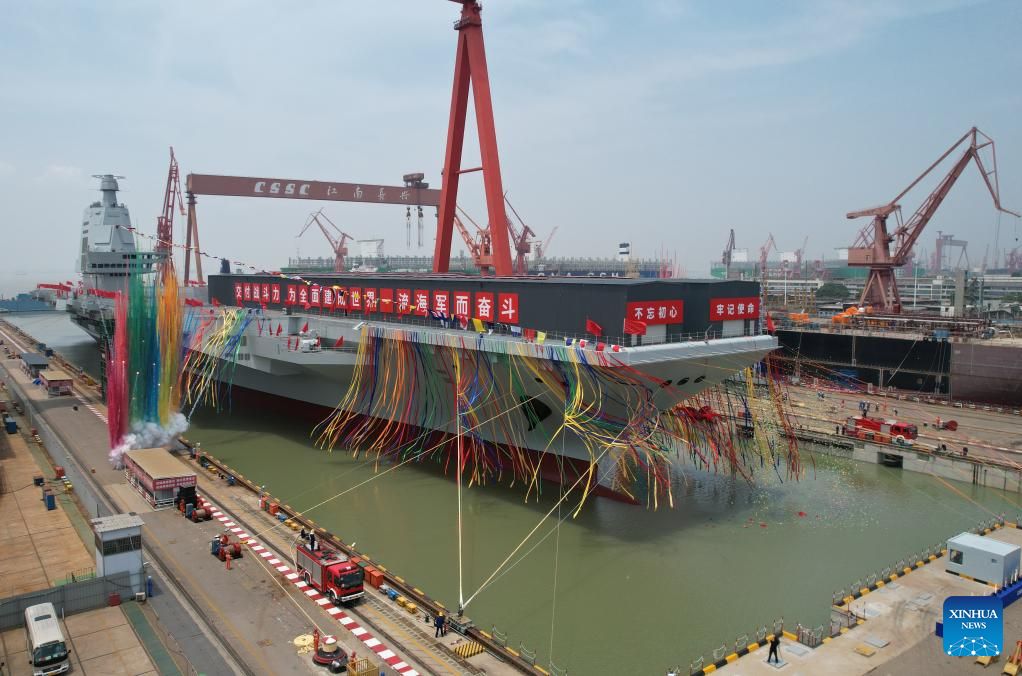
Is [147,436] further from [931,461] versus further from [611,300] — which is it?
[931,461]

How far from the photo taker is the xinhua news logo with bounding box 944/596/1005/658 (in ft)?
22.4

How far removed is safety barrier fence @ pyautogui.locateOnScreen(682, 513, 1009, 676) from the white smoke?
15.9 m

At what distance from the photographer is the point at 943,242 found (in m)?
151

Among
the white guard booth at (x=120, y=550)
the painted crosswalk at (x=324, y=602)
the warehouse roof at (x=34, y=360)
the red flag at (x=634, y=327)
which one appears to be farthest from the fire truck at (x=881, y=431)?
the warehouse roof at (x=34, y=360)

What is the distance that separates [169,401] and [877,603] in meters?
18.6

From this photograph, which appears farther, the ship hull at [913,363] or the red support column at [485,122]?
the ship hull at [913,363]

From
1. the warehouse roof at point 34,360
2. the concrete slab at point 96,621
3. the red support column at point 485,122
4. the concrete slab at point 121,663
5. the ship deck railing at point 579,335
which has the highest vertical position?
the red support column at point 485,122

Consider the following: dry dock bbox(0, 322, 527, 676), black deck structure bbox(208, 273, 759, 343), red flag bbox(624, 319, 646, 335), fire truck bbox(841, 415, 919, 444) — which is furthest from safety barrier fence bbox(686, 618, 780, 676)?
fire truck bbox(841, 415, 919, 444)

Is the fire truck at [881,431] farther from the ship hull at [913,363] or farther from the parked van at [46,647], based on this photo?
the parked van at [46,647]

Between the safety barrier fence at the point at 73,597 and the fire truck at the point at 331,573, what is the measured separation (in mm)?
2667

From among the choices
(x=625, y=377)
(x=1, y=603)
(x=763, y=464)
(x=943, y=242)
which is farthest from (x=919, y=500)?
(x=943, y=242)

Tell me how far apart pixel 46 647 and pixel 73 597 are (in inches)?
77.6

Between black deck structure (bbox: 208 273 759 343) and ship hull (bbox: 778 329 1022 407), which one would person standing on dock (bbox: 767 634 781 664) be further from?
ship hull (bbox: 778 329 1022 407)

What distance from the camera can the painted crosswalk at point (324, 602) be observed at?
9.93m
